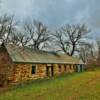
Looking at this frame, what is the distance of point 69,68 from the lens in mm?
38281

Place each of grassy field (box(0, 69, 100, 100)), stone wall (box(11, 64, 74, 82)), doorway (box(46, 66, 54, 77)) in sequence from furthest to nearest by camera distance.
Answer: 1. doorway (box(46, 66, 54, 77))
2. stone wall (box(11, 64, 74, 82))
3. grassy field (box(0, 69, 100, 100))

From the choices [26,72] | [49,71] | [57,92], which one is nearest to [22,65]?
[26,72]

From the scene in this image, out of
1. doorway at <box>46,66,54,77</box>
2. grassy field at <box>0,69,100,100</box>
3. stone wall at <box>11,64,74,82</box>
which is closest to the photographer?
grassy field at <box>0,69,100,100</box>

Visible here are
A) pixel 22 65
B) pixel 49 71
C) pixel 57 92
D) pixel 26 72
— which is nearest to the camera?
pixel 57 92

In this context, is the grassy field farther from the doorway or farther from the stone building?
the doorway

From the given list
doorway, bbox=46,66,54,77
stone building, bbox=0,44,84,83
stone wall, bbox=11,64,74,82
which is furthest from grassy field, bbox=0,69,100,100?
doorway, bbox=46,66,54,77

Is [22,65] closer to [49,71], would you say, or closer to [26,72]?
[26,72]

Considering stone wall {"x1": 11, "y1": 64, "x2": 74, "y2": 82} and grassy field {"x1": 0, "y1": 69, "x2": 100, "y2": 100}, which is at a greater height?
stone wall {"x1": 11, "y1": 64, "x2": 74, "y2": 82}

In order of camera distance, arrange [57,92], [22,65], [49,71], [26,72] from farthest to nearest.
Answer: [49,71] → [26,72] → [22,65] → [57,92]

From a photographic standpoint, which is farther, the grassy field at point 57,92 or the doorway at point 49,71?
the doorway at point 49,71

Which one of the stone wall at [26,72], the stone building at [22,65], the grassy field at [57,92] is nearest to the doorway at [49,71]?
the stone building at [22,65]

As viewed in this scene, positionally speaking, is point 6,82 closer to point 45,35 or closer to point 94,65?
point 45,35

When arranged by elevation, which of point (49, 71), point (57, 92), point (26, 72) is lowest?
point (57, 92)

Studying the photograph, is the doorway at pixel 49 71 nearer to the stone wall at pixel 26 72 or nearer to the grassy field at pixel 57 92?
the stone wall at pixel 26 72
